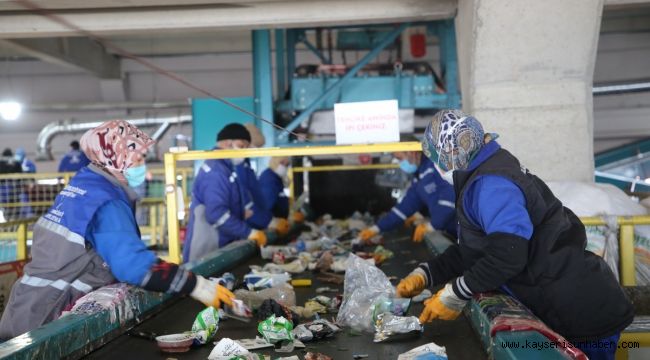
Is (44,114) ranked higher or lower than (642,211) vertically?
higher

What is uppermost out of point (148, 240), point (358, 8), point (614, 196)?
point (358, 8)

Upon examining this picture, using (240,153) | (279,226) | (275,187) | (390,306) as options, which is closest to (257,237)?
(279,226)

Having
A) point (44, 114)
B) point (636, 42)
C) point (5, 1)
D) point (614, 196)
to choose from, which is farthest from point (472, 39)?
point (44, 114)

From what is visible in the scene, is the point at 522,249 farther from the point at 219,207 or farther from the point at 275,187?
the point at 275,187

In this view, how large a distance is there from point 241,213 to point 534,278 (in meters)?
3.56

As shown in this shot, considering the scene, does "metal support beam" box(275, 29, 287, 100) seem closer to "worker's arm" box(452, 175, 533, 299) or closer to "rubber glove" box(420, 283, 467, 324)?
"rubber glove" box(420, 283, 467, 324)

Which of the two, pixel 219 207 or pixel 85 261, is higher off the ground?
pixel 219 207

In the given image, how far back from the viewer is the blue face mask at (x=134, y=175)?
10.0ft

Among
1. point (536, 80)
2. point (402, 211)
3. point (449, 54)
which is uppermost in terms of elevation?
point (449, 54)

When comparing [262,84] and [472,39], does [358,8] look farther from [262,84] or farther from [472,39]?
[262,84]

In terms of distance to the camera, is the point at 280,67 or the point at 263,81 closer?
the point at 263,81

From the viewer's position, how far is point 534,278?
2395 mm

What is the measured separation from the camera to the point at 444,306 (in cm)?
252

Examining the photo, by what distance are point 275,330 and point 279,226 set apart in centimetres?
395
